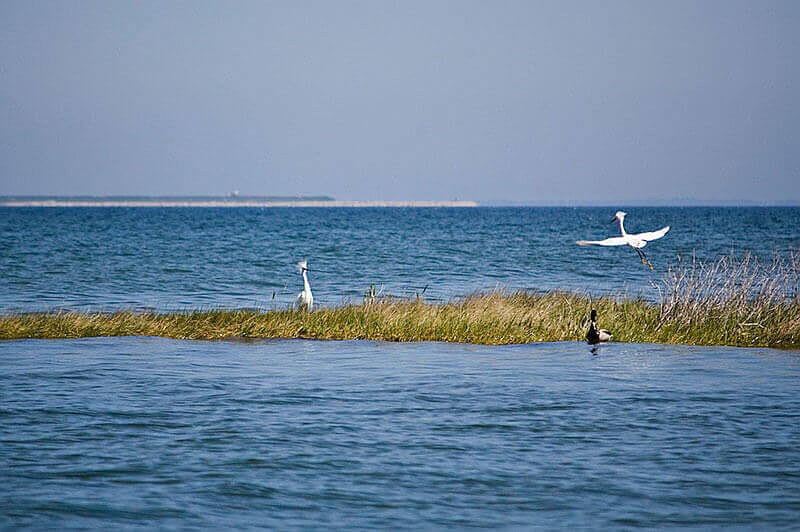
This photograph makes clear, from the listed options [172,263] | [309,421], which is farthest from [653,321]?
[172,263]

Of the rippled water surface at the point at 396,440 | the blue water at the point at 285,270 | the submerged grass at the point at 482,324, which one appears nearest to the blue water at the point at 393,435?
the rippled water surface at the point at 396,440

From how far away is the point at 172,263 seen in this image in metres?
47.2

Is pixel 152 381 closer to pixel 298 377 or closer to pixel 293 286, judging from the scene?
pixel 298 377

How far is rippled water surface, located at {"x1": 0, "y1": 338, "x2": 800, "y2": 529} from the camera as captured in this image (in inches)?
382

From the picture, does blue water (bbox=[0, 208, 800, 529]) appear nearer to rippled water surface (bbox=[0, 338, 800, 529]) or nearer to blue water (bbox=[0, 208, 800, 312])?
rippled water surface (bbox=[0, 338, 800, 529])

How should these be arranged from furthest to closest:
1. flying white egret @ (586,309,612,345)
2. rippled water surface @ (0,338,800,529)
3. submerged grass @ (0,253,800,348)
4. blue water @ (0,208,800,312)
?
blue water @ (0,208,800,312)
submerged grass @ (0,253,800,348)
flying white egret @ (586,309,612,345)
rippled water surface @ (0,338,800,529)

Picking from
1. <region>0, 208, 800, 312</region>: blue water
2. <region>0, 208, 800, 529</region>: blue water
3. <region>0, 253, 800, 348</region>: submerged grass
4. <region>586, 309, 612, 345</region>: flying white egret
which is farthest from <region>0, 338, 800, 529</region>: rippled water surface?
<region>0, 208, 800, 312</region>: blue water

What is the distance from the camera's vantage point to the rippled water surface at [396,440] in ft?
31.8

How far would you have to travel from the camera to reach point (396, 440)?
12141 millimetres

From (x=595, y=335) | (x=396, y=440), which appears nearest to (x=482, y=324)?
(x=595, y=335)

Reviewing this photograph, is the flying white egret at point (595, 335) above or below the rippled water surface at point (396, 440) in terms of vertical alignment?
above

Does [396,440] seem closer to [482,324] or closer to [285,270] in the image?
[482,324]

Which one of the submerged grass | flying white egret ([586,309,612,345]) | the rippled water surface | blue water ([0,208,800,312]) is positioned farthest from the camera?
blue water ([0,208,800,312])

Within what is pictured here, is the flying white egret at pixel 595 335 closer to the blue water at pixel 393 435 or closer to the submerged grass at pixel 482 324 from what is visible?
the blue water at pixel 393 435
